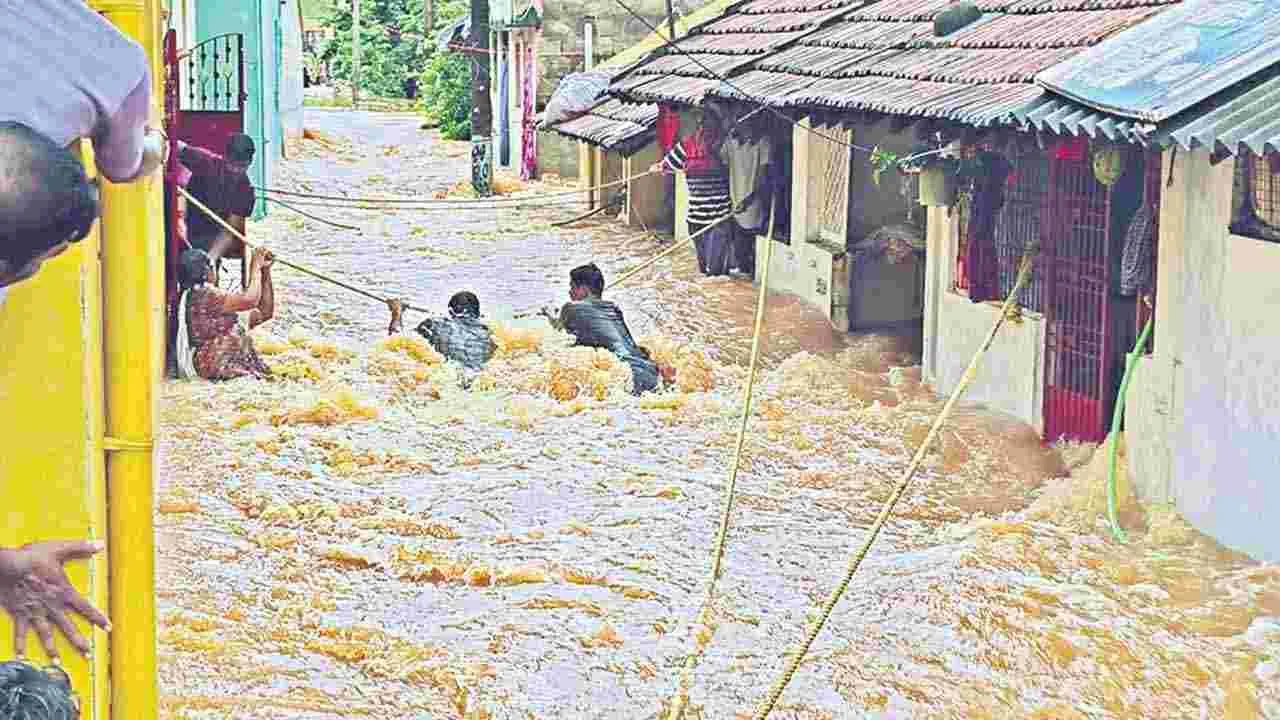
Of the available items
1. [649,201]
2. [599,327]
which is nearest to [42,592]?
[599,327]

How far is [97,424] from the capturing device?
3.54 meters

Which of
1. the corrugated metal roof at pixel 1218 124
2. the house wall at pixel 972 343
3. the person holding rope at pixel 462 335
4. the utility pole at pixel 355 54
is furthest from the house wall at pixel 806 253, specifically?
the utility pole at pixel 355 54

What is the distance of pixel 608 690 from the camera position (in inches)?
291

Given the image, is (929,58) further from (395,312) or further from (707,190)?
(707,190)

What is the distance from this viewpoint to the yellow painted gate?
11.5ft

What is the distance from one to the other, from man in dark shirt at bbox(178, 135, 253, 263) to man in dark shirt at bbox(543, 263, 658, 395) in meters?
2.43

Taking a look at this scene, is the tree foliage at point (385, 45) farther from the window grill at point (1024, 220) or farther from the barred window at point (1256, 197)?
the barred window at point (1256, 197)

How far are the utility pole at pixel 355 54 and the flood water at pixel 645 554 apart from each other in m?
40.8

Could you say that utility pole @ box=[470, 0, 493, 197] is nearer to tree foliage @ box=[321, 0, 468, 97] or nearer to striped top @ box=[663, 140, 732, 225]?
striped top @ box=[663, 140, 732, 225]

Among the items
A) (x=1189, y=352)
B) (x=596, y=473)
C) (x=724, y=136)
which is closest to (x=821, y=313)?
(x=724, y=136)

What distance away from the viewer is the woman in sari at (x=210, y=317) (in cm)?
1258

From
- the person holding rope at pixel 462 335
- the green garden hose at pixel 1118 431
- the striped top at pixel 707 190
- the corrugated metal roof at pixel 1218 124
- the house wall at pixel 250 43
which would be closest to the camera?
the corrugated metal roof at pixel 1218 124

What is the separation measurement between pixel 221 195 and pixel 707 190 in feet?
17.6

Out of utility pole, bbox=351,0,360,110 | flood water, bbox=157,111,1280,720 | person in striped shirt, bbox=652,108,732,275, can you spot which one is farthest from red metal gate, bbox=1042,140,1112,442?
utility pole, bbox=351,0,360,110
